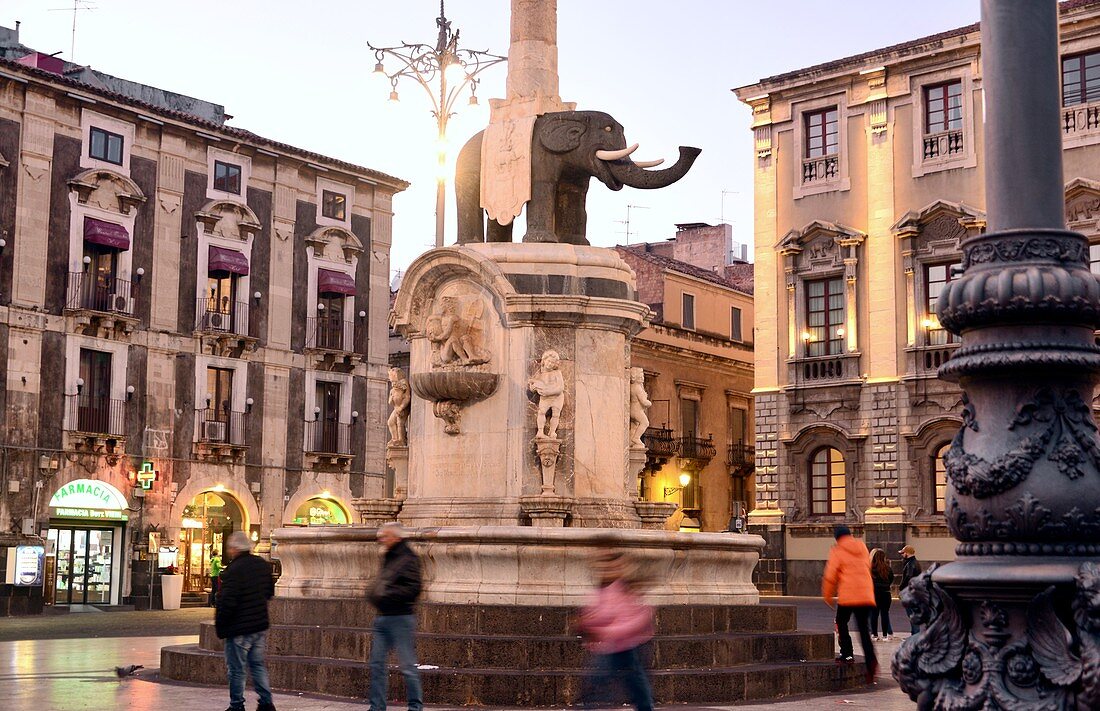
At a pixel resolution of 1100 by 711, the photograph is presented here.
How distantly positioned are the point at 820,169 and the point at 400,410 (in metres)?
28.9

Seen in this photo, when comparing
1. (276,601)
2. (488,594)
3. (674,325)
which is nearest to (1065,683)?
(488,594)

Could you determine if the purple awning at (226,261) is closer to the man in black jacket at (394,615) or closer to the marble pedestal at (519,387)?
the marble pedestal at (519,387)

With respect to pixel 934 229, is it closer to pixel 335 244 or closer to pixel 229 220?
pixel 335 244

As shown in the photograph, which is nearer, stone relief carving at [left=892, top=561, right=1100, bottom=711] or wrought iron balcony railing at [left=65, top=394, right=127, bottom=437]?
stone relief carving at [left=892, top=561, right=1100, bottom=711]

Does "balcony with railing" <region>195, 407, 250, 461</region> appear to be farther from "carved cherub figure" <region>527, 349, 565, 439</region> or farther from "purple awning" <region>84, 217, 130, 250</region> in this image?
"carved cherub figure" <region>527, 349, 565, 439</region>

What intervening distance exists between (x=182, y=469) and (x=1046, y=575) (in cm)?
3994

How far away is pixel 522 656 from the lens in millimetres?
13633

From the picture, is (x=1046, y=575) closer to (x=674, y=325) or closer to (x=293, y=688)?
(x=293, y=688)

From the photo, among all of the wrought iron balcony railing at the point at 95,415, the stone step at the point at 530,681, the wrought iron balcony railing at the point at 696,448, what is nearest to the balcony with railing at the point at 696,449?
→ the wrought iron balcony railing at the point at 696,448

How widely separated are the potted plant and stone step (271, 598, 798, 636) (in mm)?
25078

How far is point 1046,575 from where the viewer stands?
19.9 ft

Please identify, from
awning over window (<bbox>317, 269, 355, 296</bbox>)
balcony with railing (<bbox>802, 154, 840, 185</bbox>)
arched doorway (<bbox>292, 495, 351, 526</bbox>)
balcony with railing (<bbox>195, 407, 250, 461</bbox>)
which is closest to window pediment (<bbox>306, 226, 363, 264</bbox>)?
awning over window (<bbox>317, 269, 355, 296</bbox>)

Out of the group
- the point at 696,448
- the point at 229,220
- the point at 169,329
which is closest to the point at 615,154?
the point at 169,329

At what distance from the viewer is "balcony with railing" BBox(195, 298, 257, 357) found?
Result: 147ft
